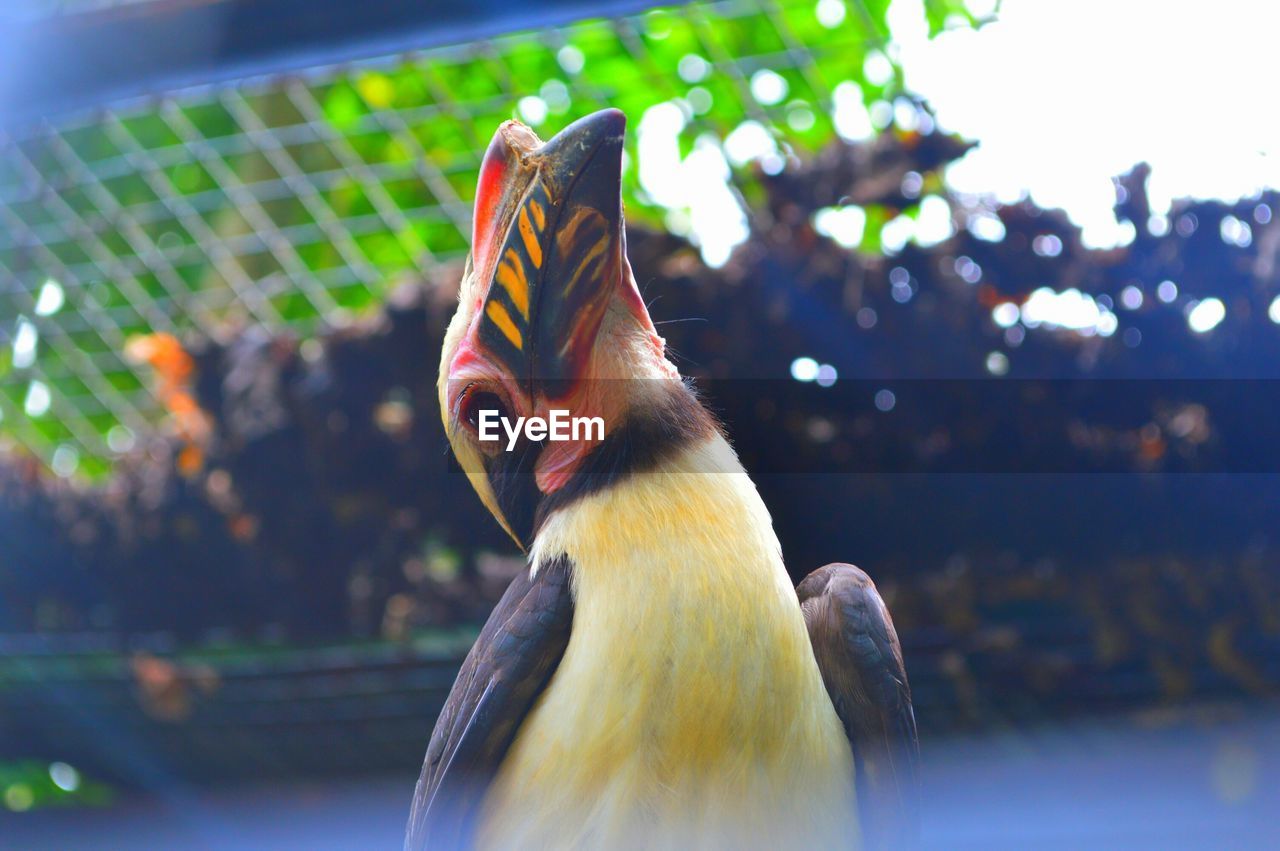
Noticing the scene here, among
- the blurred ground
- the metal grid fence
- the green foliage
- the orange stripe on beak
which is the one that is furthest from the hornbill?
the green foliage

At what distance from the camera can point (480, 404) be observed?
1.42 m

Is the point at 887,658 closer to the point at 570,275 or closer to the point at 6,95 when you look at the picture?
the point at 570,275

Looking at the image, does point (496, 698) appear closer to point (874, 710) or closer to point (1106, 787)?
point (874, 710)

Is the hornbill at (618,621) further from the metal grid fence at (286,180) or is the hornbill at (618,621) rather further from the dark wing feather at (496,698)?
the metal grid fence at (286,180)

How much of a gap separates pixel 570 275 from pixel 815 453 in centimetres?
92

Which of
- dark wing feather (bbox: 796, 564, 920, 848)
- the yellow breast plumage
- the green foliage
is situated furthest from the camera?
the green foliage

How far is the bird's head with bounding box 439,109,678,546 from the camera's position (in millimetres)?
1312

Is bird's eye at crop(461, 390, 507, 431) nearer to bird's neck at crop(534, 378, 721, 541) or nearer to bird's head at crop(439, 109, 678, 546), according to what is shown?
bird's head at crop(439, 109, 678, 546)

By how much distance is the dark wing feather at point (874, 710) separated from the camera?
134 centimetres

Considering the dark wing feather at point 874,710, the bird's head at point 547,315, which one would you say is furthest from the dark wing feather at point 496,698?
the dark wing feather at point 874,710

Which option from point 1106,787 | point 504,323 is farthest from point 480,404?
point 1106,787

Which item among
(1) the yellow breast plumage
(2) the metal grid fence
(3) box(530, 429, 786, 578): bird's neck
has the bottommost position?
(1) the yellow breast plumage

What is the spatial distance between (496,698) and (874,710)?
0.40 m

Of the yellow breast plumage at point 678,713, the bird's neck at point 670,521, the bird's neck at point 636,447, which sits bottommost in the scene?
the yellow breast plumage at point 678,713
